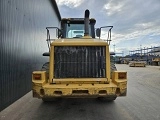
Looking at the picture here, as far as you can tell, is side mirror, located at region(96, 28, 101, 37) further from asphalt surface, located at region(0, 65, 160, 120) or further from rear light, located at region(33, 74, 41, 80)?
rear light, located at region(33, 74, 41, 80)

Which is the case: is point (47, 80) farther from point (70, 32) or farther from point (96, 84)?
point (70, 32)

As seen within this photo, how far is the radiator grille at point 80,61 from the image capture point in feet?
16.9

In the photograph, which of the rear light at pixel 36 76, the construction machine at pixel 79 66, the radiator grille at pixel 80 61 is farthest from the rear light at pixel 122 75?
the rear light at pixel 36 76

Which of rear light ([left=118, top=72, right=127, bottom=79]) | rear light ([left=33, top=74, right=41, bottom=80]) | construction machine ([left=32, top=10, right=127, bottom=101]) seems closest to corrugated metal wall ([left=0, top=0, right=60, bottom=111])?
rear light ([left=33, top=74, right=41, bottom=80])

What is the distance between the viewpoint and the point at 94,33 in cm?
750

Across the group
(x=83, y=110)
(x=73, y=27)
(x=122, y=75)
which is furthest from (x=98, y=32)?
(x=83, y=110)

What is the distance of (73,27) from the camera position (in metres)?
7.53

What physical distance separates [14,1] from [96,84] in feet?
13.5

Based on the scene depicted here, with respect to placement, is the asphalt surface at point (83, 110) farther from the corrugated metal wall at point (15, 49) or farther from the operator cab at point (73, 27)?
the operator cab at point (73, 27)

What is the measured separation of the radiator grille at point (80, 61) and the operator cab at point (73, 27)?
2235 millimetres

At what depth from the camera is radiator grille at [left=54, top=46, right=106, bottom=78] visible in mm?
5145

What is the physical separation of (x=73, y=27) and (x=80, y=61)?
271 cm

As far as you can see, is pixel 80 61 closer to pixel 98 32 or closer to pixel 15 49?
pixel 98 32

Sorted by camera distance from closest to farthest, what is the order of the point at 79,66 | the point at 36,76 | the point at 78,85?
the point at 78,85 → the point at 36,76 → the point at 79,66
